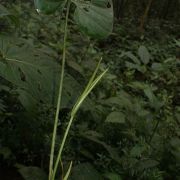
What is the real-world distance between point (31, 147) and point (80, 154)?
238 millimetres

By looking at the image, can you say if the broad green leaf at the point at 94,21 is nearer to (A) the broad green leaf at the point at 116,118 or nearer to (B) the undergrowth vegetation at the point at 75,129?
(B) the undergrowth vegetation at the point at 75,129

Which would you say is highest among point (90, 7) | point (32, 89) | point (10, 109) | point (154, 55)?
point (90, 7)

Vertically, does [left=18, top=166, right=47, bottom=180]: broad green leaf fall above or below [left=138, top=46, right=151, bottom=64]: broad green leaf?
below

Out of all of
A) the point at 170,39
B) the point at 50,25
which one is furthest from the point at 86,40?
the point at 170,39

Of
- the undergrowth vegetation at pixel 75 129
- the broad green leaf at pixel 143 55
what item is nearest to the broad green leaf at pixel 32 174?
the undergrowth vegetation at pixel 75 129

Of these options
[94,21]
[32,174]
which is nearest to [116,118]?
[32,174]

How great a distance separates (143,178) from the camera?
1.68 m

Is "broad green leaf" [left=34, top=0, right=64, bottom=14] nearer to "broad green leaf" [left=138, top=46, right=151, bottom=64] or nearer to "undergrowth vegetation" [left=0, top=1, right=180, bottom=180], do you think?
"undergrowth vegetation" [left=0, top=1, right=180, bottom=180]

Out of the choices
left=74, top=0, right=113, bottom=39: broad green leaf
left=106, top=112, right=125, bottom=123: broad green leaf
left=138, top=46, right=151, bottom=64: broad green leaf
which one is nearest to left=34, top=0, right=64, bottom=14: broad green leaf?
left=74, top=0, right=113, bottom=39: broad green leaf

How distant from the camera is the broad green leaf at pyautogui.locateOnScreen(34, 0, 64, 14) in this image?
29.7 inches

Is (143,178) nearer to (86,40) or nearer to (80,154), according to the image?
(80,154)

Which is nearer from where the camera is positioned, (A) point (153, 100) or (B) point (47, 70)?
(B) point (47, 70)

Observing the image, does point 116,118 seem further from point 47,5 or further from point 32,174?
point 47,5

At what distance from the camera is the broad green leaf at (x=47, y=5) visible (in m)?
0.75
